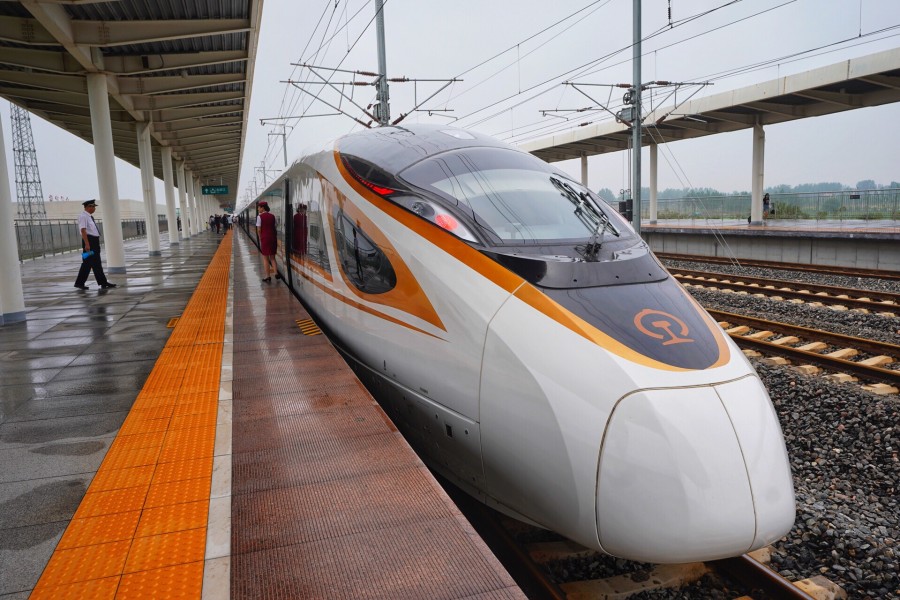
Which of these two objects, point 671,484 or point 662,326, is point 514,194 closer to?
point 662,326

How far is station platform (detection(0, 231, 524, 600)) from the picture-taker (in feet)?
8.50

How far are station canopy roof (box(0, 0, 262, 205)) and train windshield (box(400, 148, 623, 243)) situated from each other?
34.1ft

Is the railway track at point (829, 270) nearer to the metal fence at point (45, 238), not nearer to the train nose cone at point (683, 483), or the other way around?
the train nose cone at point (683, 483)

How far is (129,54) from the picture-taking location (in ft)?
54.7

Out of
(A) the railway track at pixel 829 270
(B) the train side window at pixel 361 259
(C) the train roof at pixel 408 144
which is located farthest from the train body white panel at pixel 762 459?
(A) the railway track at pixel 829 270

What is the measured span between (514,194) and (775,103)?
22555 millimetres

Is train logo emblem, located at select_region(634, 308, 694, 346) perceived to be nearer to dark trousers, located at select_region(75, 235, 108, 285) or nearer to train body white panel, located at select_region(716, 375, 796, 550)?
train body white panel, located at select_region(716, 375, 796, 550)

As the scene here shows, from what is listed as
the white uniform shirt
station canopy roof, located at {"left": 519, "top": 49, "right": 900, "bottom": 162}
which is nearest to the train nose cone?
the white uniform shirt

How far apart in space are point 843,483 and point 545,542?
256 centimetres

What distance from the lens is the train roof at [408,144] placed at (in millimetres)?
4996

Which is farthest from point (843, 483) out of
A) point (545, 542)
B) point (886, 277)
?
point (886, 277)

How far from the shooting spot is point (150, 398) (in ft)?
17.1

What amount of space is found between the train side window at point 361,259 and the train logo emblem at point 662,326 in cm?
180

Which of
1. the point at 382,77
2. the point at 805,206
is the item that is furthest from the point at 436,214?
the point at 805,206
